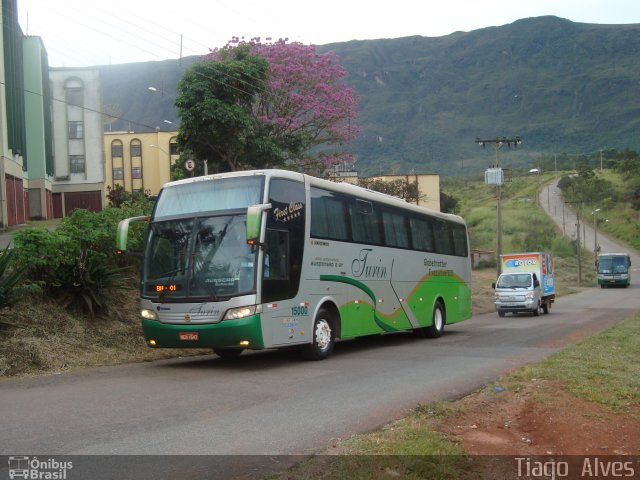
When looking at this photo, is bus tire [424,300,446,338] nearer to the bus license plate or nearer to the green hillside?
the bus license plate

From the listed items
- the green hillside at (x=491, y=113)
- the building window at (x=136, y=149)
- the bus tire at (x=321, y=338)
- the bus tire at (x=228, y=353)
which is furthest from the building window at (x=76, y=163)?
the green hillside at (x=491, y=113)

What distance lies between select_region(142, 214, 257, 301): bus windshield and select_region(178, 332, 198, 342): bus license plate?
59 centimetres

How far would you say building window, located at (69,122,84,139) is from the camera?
5438 centimetres

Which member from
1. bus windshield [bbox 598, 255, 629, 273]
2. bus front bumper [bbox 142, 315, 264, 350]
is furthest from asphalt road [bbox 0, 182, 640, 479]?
bus windshield [bbox 598, 255, 629, 273]

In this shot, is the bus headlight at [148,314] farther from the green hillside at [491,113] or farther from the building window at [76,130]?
the green hillside at [491,113]

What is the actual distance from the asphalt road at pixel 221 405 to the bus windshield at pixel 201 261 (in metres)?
1.37

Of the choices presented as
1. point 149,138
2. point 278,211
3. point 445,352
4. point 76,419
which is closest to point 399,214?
point 445,352

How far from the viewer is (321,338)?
44.5 ft

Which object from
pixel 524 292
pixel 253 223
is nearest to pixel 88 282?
pixel 253 223

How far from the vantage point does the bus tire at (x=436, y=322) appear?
64.7 ft

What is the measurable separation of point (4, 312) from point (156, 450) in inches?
298

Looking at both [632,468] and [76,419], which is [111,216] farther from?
[632,468]

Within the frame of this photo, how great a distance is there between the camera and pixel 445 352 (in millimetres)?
15438

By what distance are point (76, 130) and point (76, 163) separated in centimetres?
265
